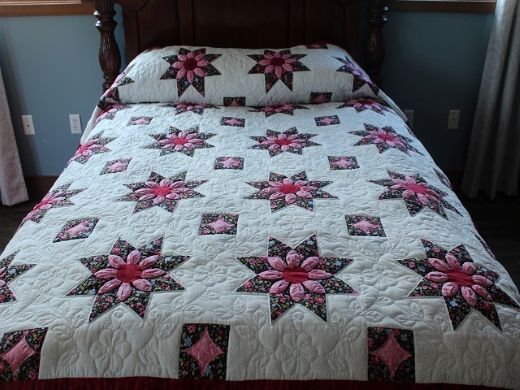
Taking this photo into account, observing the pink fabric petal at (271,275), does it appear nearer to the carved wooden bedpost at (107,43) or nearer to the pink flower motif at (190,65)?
the pink flower motif at (190,65)

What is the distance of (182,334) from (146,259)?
0.26 meters

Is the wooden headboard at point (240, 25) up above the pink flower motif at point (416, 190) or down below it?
above

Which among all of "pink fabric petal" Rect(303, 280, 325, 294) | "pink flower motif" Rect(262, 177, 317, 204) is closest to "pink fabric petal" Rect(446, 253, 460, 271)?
"pink fabric petal" Rect(303, 280, 325, 294)

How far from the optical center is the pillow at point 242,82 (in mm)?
2309

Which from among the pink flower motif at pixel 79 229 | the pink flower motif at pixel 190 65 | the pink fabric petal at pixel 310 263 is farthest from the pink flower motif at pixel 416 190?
the pink flower motif at pixel 190 65

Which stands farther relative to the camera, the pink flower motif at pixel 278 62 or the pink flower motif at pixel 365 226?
the pink flower motif at pixel 278 62

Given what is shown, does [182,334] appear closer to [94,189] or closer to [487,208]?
[94,189]

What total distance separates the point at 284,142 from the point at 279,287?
83 centimetres

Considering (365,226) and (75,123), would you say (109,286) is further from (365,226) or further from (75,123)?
(75,123)

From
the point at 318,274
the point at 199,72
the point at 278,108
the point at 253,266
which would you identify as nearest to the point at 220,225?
the point at 253,266

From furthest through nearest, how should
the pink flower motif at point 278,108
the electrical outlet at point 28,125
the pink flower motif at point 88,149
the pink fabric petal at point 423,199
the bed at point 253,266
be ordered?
1. the electrical outlet at point 28,125
2. the pink flower motif at point 278,108
3. the pink flower motif at point 88,149
4. the pink fabric petal at point 423,199
5. the bed at point 253,266

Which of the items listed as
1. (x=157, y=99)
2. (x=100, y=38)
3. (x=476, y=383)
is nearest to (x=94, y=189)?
(x=157, y=99)

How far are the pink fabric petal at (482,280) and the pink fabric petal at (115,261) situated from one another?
78 centimetres

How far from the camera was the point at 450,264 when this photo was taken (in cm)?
129
